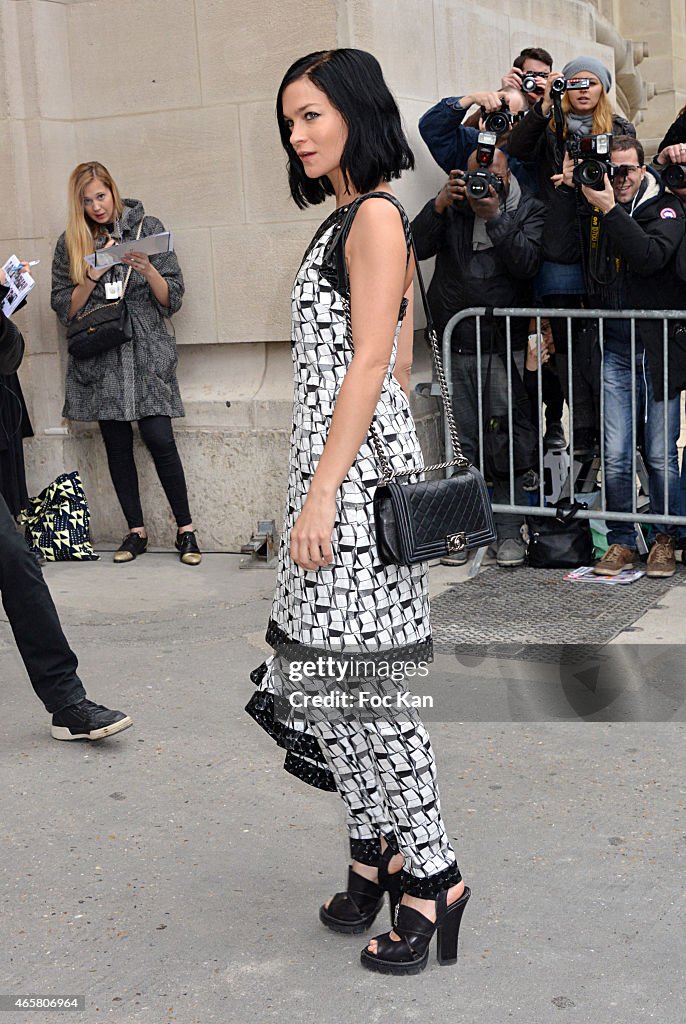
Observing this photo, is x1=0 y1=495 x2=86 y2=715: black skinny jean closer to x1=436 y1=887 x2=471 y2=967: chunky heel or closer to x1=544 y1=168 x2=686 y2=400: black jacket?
x1=436 y1=887 x2=471 y2=967: chunky heel

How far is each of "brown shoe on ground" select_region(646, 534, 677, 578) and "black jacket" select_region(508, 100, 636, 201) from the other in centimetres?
187

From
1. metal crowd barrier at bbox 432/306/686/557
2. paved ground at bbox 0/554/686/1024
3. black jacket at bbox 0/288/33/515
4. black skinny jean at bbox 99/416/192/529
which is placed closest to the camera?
paved ground at bbox 0/554/686/1024

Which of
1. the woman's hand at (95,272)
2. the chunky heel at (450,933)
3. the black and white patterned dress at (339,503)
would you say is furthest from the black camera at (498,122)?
the chunky heel at (450,933)

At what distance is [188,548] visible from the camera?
7461 mm

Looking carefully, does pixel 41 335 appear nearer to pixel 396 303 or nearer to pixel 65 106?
pixel 65 106

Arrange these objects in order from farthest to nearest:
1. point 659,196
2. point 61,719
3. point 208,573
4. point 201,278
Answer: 1. point 201,278
2. point 208,573
3. point 659,196
4. point 61,719

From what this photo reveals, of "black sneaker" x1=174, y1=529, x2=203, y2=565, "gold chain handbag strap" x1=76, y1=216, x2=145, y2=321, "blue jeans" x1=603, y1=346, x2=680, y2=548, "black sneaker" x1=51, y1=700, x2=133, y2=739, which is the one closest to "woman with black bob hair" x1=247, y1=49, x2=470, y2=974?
"black sneaker" x1=51, y1=700, x2=133, y2=739

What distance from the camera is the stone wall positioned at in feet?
24.3

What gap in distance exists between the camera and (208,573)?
721 centimetres

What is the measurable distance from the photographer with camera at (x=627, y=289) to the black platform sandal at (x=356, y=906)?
12.2 feet

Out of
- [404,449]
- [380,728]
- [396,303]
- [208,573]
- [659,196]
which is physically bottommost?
[208,573]

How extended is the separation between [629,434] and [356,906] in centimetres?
412

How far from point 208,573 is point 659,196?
296 centimetres

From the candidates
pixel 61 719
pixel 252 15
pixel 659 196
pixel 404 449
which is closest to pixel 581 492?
pixel 659 196
